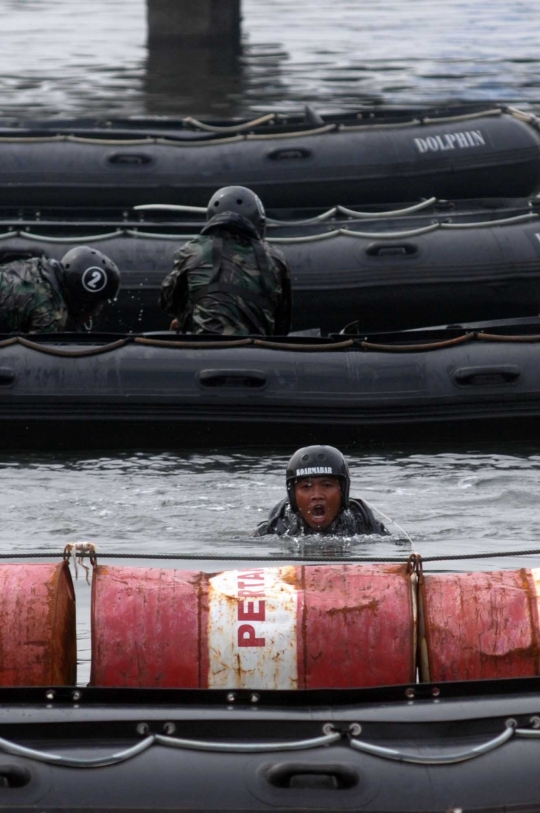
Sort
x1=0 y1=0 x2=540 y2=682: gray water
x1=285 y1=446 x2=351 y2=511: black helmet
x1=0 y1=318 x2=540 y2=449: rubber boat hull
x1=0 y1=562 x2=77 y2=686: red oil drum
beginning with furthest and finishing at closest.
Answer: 1. x1=0 y1=318 x2=540 y2=449: rubber boat hull
2. x1=0 y1=0 x2=540 y2=682: gray water
3. x1=285 y1=446 x2=351 y2=511: black helmet
4. x1=0 y1=562 x2=77 y2=686: red oil drum

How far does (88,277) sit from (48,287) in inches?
10.9

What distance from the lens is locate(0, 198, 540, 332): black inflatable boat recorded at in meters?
11.0

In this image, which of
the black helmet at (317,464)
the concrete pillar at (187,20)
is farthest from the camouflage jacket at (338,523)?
the concrete pillar at (187,20)

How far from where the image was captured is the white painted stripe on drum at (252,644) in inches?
199

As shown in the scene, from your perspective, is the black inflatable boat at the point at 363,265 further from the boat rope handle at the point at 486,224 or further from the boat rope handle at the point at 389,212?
the boat rope handle at the point at 389,212

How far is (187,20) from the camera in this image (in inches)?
1085

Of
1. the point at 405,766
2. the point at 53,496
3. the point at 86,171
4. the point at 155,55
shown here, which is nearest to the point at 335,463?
the point at 53,496

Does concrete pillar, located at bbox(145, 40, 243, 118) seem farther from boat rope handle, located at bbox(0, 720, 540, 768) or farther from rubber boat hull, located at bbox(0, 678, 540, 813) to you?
boat rope handle, located at bbox(0, 720, 540, 768)

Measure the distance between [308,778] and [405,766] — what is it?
0.97 ft

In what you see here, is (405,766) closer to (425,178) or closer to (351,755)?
(351,755)

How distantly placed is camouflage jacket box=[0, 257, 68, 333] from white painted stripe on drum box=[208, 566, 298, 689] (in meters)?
5.04

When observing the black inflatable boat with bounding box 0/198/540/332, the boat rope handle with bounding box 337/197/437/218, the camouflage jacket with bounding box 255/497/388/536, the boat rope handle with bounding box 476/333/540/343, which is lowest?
the camouflage jacket with bounding box 255/497/388/536

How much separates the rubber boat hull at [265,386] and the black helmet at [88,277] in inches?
15.2

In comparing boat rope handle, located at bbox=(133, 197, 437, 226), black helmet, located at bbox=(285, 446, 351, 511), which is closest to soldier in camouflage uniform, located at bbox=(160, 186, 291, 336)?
boat rope handle, located at bbox=(133, 197, 437, 226)
